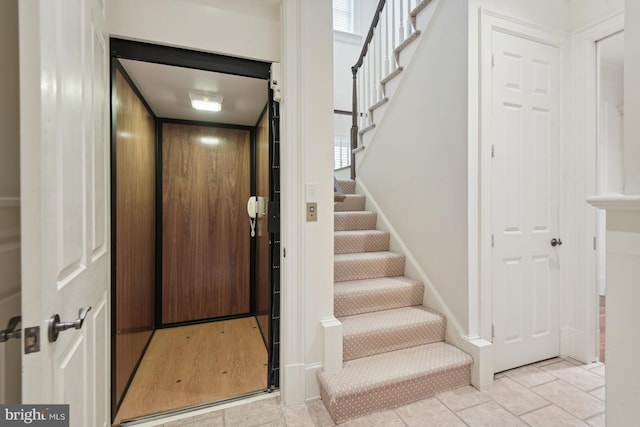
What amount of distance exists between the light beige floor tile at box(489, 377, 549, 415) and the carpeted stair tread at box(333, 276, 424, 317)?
2.43 ft

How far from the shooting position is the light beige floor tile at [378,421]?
1604mm

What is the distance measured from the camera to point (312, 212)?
5.88 ft

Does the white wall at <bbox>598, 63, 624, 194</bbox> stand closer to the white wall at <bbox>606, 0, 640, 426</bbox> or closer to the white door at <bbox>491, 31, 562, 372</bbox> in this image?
the white door at <bbox>491, 31, 562, 372</bbox>

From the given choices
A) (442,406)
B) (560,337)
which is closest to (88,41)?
(442,406)

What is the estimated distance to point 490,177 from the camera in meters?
2.01

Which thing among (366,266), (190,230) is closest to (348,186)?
(366,266)

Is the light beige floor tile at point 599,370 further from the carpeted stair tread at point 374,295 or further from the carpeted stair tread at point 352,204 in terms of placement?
the carpeted stair tread at point 352,204

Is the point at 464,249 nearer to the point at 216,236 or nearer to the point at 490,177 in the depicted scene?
the point at 490,177

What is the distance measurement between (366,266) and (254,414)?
4.45ft

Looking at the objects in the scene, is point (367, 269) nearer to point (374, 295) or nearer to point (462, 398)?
point (374, 295)

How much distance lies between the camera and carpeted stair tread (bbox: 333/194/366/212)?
10.9ft

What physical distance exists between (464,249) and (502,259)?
0.32m

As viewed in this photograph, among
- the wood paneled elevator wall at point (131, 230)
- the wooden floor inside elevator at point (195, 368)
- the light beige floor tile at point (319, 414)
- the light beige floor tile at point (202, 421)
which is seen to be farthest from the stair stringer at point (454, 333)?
the wood paneled elevator wall at point (131, 230)

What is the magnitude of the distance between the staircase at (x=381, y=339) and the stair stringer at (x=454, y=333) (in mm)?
43
